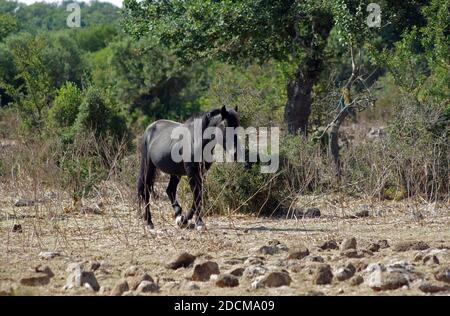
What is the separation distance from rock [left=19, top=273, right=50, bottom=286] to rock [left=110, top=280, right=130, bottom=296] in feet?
2.85

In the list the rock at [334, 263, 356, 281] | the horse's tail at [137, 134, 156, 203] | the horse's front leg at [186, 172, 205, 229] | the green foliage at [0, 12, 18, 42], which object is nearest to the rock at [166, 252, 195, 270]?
the rock at [334, 263, 356, 281]

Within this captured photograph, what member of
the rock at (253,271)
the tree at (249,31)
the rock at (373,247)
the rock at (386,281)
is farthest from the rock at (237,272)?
the tree at (249,31)

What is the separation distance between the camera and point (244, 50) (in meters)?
17.7

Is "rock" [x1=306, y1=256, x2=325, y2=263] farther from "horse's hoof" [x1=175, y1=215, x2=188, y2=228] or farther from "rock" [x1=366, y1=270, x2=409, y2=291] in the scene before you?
"horse's hoof" [x1=175, y1=215, x2=188, y2=228]

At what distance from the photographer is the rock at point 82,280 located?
7.74 m

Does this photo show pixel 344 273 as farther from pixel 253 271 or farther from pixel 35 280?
pixel 35 280

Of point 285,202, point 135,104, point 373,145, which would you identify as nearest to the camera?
point 285,202

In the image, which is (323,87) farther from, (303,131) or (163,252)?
(163,252)

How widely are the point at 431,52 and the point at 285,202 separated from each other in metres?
4.64

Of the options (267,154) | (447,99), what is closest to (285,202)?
(267,154)

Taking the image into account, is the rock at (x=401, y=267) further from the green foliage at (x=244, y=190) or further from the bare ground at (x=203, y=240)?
the green foliage at (x=244, y=190)

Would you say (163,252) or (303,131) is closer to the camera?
(163,252)

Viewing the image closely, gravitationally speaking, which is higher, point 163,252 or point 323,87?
point 323,87

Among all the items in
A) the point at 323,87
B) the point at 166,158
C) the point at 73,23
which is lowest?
the point at 166,158
